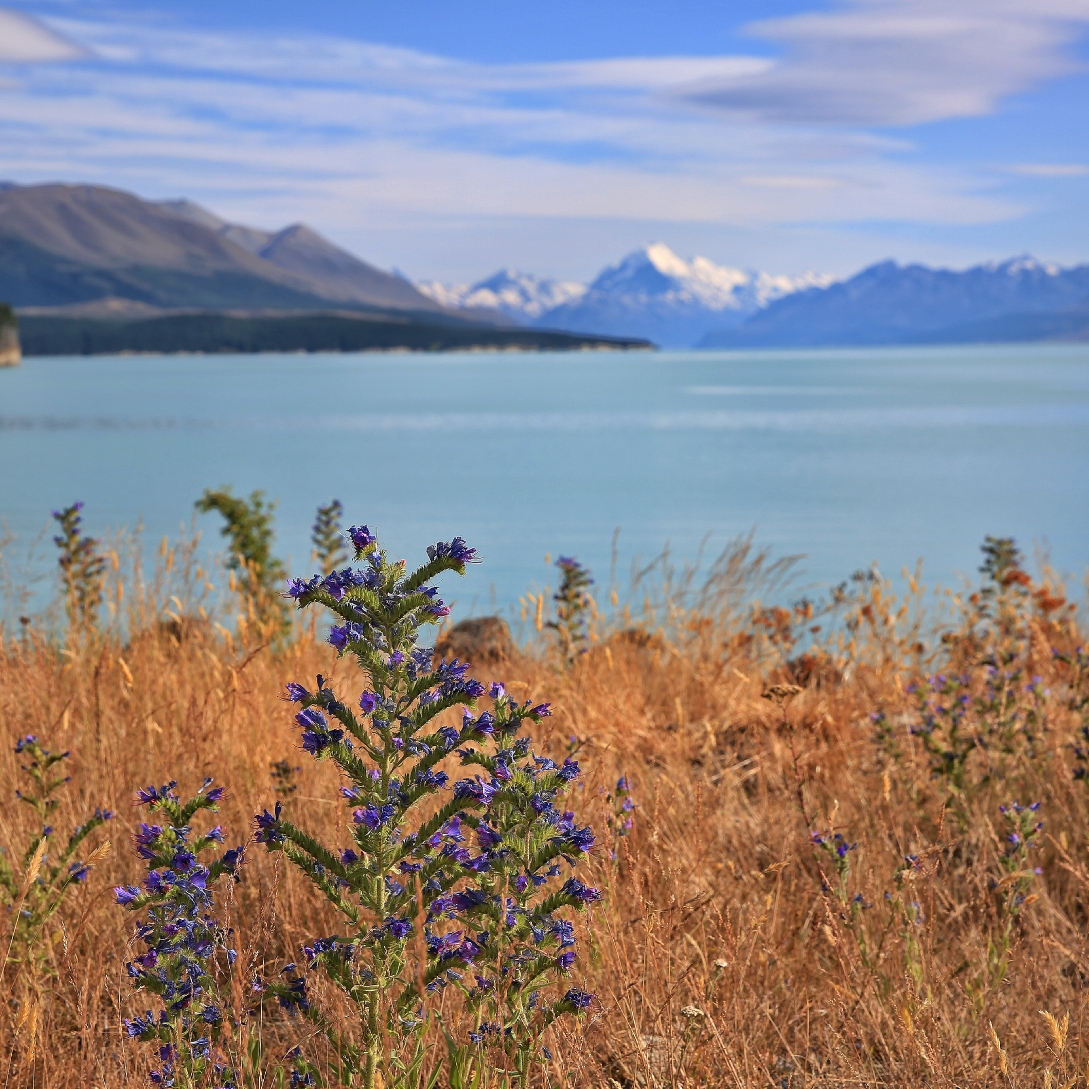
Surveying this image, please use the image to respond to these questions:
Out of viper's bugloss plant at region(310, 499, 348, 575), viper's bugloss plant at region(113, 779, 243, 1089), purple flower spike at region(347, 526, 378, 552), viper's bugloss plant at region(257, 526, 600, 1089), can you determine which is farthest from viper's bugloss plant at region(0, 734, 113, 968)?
viper's bugloss plant at region(310, 499, 348, 575)

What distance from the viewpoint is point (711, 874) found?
4.34m

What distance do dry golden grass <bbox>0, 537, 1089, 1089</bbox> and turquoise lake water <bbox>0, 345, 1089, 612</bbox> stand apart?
5.65m

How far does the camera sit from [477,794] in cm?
269

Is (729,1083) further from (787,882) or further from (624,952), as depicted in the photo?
(787,882)

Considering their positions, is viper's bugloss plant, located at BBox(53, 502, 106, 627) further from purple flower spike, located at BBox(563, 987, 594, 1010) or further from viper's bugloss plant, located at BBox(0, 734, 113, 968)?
purple flower spike, located at BBox(563, 987, 594, 1010)

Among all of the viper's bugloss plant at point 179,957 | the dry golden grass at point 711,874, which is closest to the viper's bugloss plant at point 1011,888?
the dry golden grass at point 711,874

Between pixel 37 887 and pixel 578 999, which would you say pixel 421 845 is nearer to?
pixel 578 999

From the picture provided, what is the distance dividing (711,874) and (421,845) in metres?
1.94

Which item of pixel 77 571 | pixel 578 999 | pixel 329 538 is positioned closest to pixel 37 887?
pixel 578 999

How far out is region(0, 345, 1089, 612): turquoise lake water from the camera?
27.9m

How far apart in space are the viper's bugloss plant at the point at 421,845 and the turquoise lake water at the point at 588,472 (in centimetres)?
891

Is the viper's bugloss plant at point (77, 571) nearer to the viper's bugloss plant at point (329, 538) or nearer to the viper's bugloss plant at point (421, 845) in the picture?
the viper's bugloss plant at point (329, 538)

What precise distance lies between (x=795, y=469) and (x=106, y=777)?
137 ft

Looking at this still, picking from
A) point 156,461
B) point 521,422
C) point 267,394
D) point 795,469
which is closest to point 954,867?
point 795,469
